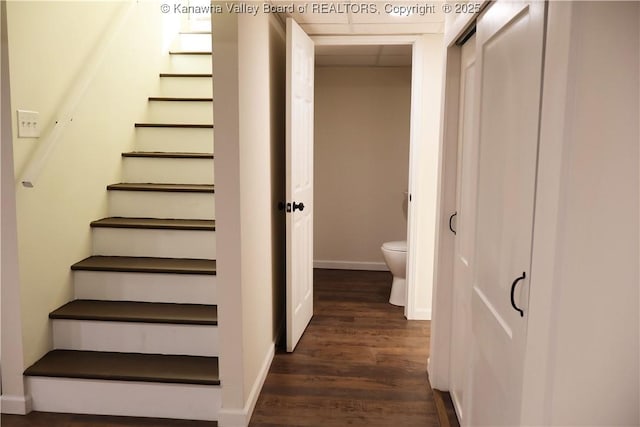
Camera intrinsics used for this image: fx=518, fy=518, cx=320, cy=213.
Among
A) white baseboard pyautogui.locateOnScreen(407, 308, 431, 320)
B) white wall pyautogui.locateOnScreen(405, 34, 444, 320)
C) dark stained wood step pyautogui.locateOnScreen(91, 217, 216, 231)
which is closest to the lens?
dark stained wood step pyautogui.locateOnScreen(91, 217, 216, 231)

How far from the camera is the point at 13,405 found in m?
2.48

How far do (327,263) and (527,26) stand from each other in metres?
4.22

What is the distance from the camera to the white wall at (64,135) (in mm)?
2406

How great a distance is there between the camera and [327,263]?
5.43 m

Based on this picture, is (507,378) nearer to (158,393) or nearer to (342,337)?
(158,393)

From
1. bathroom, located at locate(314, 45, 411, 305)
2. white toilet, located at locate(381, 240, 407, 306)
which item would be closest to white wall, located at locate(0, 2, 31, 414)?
white toilet, located at locate(381, 240, 407, 306)

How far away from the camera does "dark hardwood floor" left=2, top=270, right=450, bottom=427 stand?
8.05 ft

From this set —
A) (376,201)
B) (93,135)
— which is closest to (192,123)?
(93,135)

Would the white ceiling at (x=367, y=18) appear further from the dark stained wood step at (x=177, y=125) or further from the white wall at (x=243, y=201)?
the dark stained wood step at (x=177, y=125)

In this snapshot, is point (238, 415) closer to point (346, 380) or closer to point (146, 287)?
point (346, 380)

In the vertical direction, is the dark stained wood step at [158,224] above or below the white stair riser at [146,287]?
above

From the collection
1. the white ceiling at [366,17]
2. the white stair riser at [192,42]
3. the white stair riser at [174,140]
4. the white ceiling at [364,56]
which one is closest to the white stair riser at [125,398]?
the white stair riser at [174,140]

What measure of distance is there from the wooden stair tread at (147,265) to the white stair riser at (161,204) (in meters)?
0.33

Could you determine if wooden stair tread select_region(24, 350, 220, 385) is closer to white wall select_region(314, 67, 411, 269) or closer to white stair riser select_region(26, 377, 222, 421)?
white stair riser select_region(26, 377, 222, 421)
